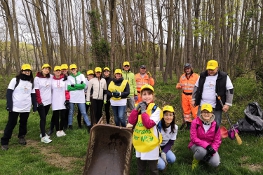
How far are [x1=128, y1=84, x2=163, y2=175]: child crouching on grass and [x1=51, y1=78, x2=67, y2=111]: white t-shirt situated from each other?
11.3 ft

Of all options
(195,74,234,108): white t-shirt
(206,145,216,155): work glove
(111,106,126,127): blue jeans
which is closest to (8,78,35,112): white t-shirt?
(111,106,126,127): blue jeans

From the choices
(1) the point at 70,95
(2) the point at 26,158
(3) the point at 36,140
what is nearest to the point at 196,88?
(1) the point at 70,95

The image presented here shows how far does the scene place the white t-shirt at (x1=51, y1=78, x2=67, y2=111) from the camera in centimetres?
658

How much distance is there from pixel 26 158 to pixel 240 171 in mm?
4347

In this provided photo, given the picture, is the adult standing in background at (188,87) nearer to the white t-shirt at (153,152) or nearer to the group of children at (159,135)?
the group of children at (159,135)

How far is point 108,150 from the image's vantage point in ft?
15.0

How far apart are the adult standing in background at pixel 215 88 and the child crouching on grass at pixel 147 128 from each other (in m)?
1.83

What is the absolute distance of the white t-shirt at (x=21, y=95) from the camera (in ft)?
18.5

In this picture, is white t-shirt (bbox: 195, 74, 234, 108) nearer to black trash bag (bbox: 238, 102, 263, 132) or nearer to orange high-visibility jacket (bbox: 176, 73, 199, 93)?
orange high-visibility jacket (bbox: 176, 73, 199, 93)

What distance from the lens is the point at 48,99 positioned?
6465 millimetres

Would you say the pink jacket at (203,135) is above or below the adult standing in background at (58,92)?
below

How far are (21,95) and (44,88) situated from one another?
742mm

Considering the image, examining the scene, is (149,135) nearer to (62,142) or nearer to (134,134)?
(134,134)

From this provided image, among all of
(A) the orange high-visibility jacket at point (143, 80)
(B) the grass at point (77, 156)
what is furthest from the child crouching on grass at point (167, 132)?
(A) the orange high-visibility jacket at point (143, 80)
